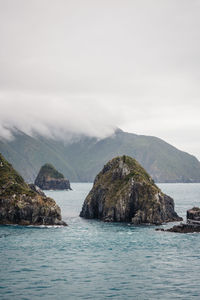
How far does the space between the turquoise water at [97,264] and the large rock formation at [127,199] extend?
23989 mm

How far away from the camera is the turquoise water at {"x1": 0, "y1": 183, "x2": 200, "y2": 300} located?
198ft

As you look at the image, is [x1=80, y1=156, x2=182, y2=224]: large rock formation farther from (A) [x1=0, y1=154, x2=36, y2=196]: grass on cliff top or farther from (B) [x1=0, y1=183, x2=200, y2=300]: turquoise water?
(A) [x1=0, y1=154, x2=36, y2=196]: grass on cliff top

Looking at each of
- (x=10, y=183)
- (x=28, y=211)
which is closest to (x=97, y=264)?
(x=28, y=211)

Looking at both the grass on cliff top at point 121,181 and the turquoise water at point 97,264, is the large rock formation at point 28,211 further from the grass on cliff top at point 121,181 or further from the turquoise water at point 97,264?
the grass on cliff top at point 121,181

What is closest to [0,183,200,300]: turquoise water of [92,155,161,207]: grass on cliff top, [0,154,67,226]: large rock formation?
[0,154,67,226]: large rock formation

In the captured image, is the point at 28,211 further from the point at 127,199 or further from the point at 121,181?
the point at 121,181

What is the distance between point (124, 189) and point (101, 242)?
2059 inches

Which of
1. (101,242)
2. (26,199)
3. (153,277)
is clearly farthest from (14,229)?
(153,277)

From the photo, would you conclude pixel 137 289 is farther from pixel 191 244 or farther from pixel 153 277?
pixel 191 244

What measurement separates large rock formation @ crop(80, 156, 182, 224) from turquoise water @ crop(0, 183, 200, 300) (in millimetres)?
23989

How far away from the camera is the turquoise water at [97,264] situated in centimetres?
6034

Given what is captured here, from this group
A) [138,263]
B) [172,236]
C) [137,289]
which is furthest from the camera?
[172,236]

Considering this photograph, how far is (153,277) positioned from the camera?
68.8 m

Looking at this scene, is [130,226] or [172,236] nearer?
[172,236]
